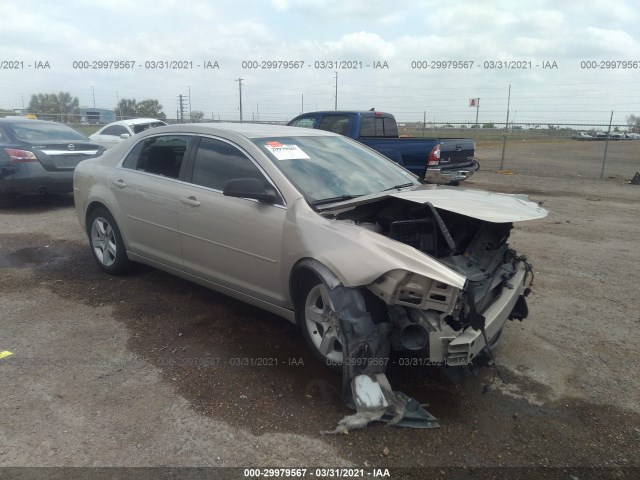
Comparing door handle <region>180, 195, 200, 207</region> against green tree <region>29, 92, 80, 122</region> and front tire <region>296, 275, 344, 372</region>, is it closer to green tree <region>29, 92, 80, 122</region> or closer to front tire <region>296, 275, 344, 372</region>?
front tire <region>296, 275, 344, 372</region>

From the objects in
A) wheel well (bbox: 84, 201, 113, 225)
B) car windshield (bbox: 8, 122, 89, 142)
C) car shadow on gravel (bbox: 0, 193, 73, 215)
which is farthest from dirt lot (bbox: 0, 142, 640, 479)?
car windshield (bbox: 8, 122, 89, 142)

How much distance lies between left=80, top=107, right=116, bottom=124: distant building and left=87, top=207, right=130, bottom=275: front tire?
2600cm

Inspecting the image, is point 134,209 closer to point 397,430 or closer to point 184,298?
point 184,298

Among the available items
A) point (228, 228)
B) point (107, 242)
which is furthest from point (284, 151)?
point (107, 242)

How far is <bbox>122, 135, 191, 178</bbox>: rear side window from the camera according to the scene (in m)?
4.57

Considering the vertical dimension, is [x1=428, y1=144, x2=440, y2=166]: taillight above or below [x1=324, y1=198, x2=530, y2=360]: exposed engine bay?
above

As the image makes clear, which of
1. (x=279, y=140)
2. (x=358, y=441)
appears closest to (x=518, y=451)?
(x=358, y=441)

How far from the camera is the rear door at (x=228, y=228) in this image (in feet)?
12.1

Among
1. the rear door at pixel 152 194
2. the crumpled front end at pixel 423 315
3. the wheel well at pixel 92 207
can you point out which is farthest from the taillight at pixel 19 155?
the crumpled front end at pixel 423 315

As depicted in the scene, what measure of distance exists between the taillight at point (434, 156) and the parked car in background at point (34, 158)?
20.9 ft

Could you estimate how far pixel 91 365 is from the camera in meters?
3.58

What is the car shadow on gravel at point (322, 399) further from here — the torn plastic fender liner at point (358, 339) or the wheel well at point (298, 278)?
the wheel well at point (298, 278)

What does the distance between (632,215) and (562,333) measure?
22.0ft

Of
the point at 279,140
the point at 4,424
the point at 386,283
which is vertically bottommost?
the point at 4,424
